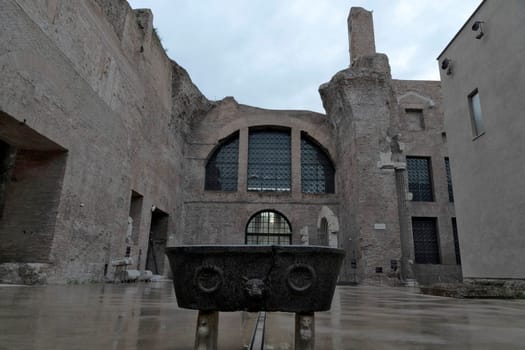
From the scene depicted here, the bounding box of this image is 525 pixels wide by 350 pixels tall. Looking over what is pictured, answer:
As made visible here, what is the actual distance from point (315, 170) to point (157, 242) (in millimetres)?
8092

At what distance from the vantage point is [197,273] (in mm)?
1354

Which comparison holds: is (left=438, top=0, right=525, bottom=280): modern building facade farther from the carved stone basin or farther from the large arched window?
the large arched window

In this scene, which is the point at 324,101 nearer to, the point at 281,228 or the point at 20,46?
the point at 281,228

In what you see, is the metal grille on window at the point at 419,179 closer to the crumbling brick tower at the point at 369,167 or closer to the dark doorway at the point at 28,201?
the crumbling brick tower at the point at 369,167

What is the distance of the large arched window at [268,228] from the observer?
626 inches

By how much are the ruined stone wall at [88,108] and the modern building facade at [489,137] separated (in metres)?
9.34

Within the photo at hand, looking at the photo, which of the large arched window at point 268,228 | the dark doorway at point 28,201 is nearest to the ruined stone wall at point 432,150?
the large arched window at point 268,228

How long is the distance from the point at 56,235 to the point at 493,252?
9.51m

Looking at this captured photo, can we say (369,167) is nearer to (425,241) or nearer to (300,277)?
(425,241)

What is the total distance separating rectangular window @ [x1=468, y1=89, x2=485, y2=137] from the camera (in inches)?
320

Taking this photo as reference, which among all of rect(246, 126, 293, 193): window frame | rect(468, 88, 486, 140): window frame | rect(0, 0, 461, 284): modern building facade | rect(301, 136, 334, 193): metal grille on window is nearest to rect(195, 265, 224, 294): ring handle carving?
rect(0, 0, 461, 284): modern building facade

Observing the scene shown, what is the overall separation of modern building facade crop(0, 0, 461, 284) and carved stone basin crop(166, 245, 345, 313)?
6.14 meters

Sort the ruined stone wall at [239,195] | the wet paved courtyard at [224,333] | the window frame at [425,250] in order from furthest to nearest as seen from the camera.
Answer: the ruined stone wall at [239,195]
the window frame at [425,250]
the wet paved courtyard at [224,333]

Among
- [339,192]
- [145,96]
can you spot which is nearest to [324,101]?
[339,192]
